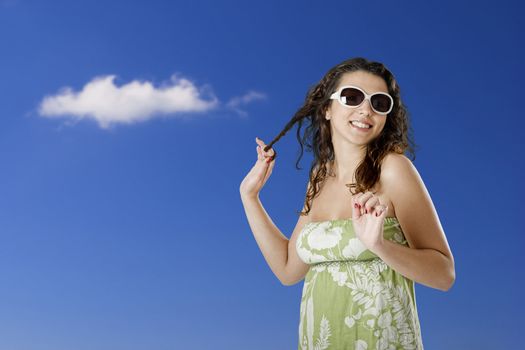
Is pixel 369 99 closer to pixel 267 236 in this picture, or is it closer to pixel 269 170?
pixel 269 170

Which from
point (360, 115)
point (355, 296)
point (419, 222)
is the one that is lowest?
point (355, 296)

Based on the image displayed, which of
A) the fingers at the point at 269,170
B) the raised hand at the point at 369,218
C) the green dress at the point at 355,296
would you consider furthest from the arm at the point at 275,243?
the raised hand at the point at 369,218

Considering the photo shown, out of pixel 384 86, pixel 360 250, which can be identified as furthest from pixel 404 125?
pixel 360 250

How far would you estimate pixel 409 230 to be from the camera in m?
3.28

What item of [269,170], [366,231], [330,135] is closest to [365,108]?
[330,135]

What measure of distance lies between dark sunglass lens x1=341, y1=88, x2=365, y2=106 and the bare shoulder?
389 millimetres

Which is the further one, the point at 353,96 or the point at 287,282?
the point at 287,282

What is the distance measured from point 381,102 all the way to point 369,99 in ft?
0.21

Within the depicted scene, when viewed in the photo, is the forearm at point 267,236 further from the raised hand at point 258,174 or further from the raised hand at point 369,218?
the raised hand at point 369,218

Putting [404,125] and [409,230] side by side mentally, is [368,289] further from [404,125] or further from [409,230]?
[404,125]

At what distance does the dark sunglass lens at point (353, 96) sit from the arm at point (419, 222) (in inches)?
13.4

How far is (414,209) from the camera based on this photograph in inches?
128

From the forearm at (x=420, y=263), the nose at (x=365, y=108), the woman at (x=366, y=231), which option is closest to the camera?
the forearm at (x=420, y=263)

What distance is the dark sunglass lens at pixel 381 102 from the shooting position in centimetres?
350
